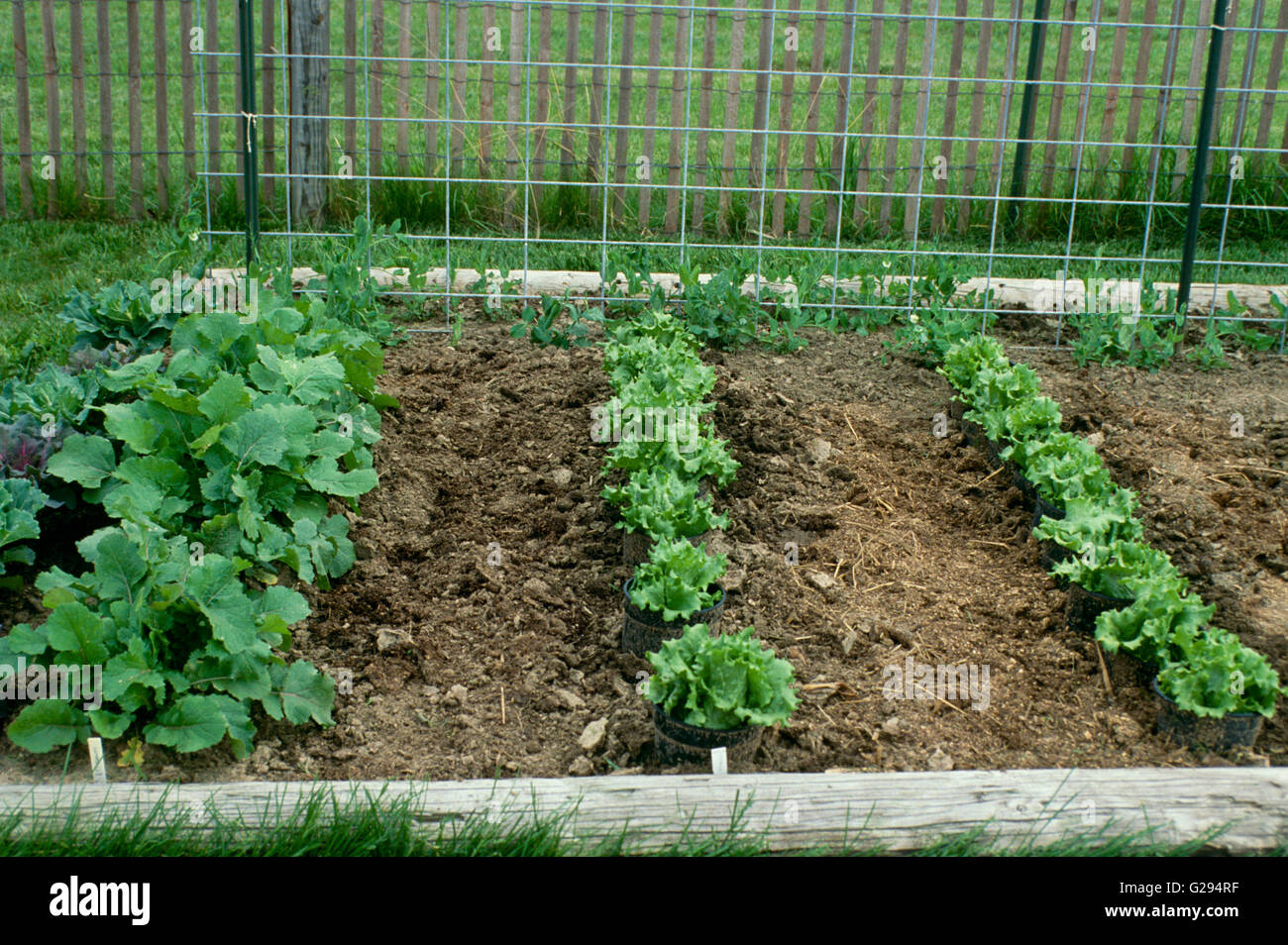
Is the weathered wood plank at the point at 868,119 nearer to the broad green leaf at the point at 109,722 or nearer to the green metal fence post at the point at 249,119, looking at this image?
the green metal fence post at the point at 249,119

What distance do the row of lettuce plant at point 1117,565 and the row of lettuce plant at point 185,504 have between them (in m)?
1.95

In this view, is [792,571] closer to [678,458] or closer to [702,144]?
[678,458]

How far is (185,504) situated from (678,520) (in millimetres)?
1284

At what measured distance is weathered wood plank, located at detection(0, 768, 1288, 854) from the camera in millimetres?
2219

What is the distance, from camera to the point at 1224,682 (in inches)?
103

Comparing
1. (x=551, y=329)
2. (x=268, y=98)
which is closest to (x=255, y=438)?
(x=551, y=329)

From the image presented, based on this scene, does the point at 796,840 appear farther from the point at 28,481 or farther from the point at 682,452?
the point at 28,481

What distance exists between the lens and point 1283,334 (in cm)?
518

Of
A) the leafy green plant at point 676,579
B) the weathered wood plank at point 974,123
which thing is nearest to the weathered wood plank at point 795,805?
the leafy green plant at point 676,579

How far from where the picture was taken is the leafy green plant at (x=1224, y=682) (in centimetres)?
262

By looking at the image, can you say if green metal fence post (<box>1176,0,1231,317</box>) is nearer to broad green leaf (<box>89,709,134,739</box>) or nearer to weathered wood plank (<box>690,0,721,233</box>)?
weathered wood plank (<box>690,0,721,233</box>)

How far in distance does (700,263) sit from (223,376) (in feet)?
12.0

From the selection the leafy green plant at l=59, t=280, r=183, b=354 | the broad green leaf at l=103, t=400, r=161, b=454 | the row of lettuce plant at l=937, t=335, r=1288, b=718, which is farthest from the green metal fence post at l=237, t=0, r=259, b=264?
the row of lettuce plant at l=937, t=335, r=1288, b=718
